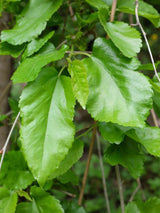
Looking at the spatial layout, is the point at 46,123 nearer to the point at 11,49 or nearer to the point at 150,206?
the point at 11,49

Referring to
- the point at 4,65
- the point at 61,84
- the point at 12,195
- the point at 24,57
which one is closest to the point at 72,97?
the point at 61,84

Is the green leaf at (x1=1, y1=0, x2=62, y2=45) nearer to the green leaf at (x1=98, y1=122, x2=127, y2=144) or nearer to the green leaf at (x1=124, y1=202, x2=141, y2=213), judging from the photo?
the green leaf at (x1=98, y1=122, x2=127, y2=144)

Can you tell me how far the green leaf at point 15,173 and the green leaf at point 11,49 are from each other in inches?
9.3

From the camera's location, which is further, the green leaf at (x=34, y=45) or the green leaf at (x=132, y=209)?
the green leaf at (x=132, y=209)

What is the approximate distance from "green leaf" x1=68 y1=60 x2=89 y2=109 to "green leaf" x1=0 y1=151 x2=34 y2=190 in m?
0.27

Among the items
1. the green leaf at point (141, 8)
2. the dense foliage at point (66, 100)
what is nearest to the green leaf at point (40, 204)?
the dense foliage at point (66, 100)

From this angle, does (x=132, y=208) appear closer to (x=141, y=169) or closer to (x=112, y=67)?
(x=141, y=169)

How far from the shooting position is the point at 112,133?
1.81ft

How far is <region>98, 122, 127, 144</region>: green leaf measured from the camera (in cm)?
54

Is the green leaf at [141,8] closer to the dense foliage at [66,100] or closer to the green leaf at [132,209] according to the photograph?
the dense foliage at [66,100]

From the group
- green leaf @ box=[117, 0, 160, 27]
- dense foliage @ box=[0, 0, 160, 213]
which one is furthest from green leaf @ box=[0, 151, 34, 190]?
green leaf @ box=[117, 0, 160, 27]

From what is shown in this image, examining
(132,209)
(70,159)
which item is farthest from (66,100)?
(132,209)

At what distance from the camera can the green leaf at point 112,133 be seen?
0.54m

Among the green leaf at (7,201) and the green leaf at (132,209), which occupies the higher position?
the green leaf at (7,201)
